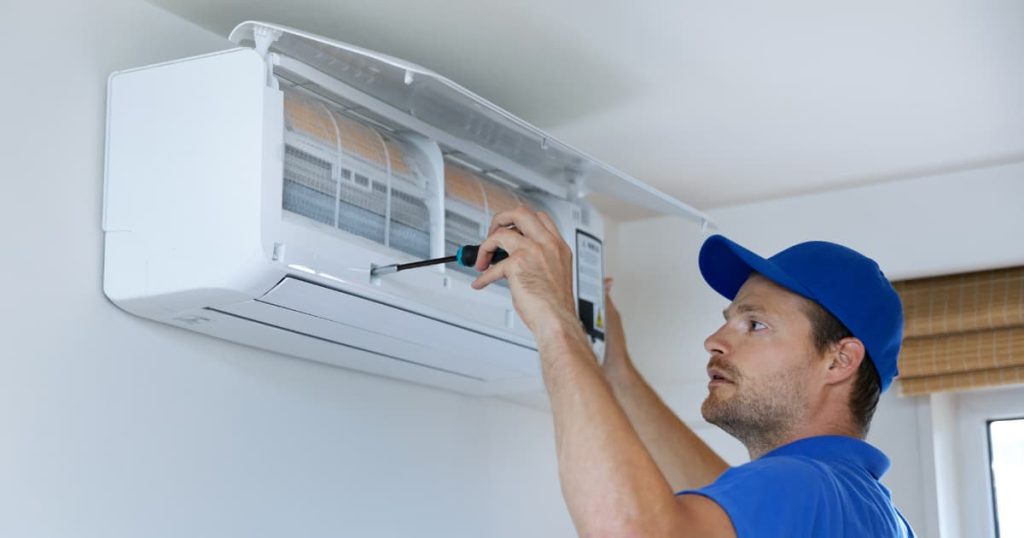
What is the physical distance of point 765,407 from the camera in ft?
5.12

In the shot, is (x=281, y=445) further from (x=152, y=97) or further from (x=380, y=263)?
(x=152, y=97)

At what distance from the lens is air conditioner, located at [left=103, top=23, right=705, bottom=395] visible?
1781 mm

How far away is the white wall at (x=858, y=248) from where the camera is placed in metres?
2.87

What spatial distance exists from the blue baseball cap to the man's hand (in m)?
0.33

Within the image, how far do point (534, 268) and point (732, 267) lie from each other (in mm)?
484

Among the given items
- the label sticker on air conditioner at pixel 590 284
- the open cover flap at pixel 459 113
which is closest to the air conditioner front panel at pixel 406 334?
the label sticker on air conditioner at pixel 590 284

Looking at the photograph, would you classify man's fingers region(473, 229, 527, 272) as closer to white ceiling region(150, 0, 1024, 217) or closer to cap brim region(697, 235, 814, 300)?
cap brim region(697, 235, 814, 300)

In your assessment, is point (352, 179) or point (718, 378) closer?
point (718, 378)

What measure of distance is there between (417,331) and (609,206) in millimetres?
1232

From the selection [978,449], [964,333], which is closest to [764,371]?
Answer: [964,333]

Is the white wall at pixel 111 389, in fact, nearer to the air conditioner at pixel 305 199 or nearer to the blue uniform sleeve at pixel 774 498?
the air conditioner at pixel 305 199

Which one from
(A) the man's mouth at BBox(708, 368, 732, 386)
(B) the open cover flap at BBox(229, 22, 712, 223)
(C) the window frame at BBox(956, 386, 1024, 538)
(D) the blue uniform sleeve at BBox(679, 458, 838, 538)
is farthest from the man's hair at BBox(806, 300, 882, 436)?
(C) the window frame at BBox(956, 386, 1024, 538)

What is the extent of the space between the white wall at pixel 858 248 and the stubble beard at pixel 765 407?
1476 millimetres

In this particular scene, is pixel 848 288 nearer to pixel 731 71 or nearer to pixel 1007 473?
pixel 731 71
